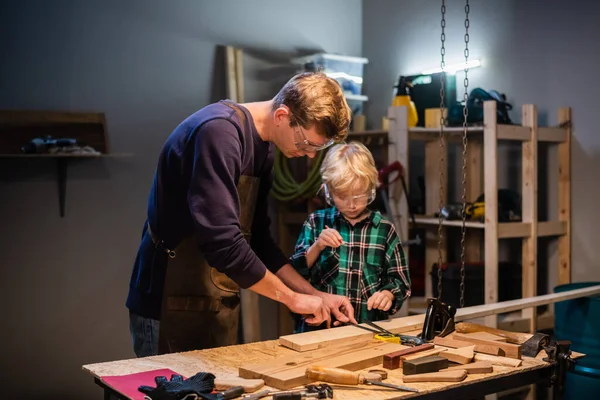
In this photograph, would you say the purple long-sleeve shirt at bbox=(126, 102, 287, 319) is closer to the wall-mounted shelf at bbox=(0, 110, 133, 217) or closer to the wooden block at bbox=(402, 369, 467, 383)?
the wooden block at bbox=(402, 369, 467, 383)

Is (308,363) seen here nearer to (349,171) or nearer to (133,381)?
(133,381)

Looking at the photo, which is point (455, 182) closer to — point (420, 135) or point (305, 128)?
point (420, 135)

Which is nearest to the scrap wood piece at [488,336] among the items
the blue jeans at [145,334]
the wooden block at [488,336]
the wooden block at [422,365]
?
the wooden block at [488,336]

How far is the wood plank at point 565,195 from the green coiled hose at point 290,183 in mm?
1592

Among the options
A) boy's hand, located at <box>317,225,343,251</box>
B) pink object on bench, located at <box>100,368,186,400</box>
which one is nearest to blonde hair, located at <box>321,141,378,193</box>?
boy's hand, located at <box>317,225,343,251</box>

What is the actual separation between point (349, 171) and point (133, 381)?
1.33 m

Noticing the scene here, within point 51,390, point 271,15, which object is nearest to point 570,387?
point 51,390

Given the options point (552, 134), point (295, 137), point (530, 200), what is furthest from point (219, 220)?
point (552, 134)

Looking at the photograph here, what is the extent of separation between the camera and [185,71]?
16.4ft

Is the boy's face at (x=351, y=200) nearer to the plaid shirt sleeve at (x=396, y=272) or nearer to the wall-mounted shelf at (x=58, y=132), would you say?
the plaid shirt sleeve at (x=396, y=272)

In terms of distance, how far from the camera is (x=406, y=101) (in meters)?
4.84

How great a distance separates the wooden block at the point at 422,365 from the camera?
2.05 m

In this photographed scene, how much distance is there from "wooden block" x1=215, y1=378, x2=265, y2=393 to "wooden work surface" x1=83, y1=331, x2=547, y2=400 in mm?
49

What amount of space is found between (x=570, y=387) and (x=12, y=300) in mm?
3218
